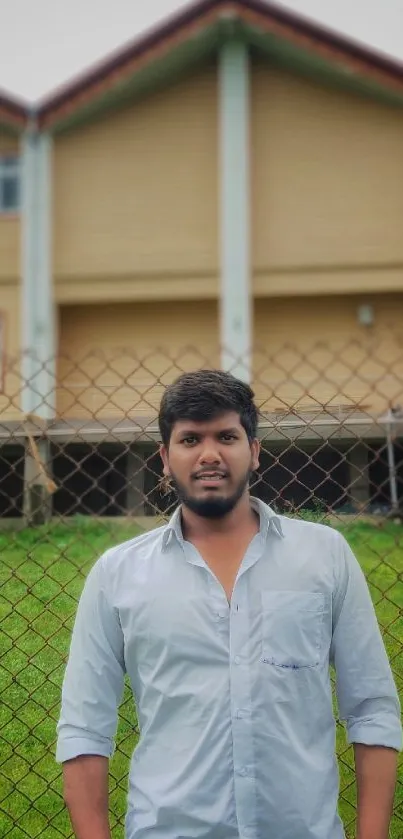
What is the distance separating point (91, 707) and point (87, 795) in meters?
0.16

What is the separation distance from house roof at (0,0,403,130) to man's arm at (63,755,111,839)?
10995mm

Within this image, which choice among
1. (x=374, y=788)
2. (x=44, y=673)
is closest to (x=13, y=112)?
(x=44, y=673)

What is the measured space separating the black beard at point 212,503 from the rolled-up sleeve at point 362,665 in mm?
231

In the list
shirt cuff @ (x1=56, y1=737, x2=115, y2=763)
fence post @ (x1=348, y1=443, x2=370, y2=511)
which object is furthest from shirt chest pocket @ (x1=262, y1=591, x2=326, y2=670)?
fence post @ (x1=348, y1=443, x2=370, y2=511)

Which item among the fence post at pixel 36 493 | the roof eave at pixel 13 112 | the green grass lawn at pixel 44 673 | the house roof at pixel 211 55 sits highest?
the house roof at pixel 211 55

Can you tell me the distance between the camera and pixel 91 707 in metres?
1.58

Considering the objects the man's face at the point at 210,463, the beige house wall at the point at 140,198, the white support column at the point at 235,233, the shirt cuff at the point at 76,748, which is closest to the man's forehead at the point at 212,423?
the man's face at the point at 210,463

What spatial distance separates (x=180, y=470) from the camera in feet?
5.25

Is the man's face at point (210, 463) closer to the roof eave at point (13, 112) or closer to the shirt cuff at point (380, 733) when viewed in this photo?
the shirt cuff at point (380, 733)

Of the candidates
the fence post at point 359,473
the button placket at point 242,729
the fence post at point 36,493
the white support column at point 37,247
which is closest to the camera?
the button placket at point 242,729

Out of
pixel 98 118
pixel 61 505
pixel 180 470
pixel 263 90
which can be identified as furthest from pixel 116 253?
pixel 180 470

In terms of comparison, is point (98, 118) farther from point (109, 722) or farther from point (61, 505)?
point (109, 722)

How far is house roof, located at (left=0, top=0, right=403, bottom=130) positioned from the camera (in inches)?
429

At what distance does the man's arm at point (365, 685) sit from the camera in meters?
1.55
